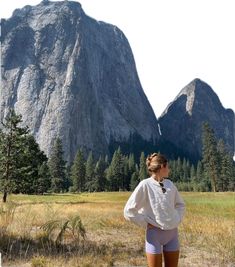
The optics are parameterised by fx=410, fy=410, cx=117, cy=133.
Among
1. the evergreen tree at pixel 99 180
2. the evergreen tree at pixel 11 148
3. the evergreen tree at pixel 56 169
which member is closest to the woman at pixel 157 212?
the evergreen tree at pixel 11 148

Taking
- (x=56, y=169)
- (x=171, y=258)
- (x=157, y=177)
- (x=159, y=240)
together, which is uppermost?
(x=157, y=177)

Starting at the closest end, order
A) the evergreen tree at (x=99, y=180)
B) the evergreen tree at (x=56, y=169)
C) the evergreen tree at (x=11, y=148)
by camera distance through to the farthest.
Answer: the evergreen tree at (x=11, y=148), the evergreen tree at (x=56, y=169), the evergreen tree at (x=99, y=180)

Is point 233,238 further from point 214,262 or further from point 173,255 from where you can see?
point 173,255

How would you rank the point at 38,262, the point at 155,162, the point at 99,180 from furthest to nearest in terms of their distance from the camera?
the point at 99,180, the point at 38,262, the point at 155,162

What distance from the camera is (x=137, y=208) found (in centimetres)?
545

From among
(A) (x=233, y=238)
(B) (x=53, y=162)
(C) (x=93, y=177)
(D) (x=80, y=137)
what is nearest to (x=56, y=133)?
(D) (x=80, y=137)

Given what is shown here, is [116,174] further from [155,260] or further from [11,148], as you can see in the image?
[155,260]

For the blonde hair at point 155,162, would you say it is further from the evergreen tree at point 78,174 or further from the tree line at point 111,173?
the evergreen tree at point 78,174

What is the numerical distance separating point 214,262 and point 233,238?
251 centimetres

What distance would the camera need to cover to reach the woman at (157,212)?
17.6 ft

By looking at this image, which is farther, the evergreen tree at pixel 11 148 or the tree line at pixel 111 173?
the tree line at pixel 111 173

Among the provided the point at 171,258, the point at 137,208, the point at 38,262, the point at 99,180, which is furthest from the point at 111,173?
the point at 137,208

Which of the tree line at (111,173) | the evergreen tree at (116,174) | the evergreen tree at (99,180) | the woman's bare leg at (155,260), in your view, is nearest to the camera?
the woman's bare leg at (155,260)

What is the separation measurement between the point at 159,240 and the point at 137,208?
51cm
